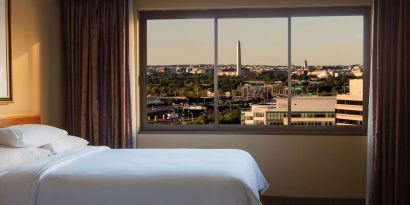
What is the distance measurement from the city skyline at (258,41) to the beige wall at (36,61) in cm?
103

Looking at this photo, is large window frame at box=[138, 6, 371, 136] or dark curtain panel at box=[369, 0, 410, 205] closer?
dark curtain panel at box=[369, 0, 410, 205]

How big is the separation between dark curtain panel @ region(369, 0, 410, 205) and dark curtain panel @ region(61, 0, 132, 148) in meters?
2.50

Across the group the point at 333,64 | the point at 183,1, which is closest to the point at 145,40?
the point at 183,1

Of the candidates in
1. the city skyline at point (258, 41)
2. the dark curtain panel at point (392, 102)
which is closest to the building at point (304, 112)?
the city skyline at point (258, 41)

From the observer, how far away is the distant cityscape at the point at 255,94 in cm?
446

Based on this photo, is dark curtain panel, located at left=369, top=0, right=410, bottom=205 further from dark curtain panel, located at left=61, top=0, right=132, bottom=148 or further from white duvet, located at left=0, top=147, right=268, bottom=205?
dark curtain panel, located at left=61, top=0, right=132, bottom=148

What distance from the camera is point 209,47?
4598 millimetres

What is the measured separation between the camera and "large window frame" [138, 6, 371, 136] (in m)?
4.34

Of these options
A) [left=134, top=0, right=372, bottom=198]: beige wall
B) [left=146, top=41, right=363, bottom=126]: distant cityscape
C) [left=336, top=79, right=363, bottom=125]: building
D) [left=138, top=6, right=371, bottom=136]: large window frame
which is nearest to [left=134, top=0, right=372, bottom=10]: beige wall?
[left=134, top=0, right=372, bottom=198]: beige wall

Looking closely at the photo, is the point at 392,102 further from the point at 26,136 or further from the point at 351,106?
the point at 26,136

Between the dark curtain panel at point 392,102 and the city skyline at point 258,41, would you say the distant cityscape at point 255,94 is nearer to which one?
the city skyline at point 258,41

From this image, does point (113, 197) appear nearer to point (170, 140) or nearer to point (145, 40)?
point (170, 140)

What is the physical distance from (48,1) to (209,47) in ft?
5.75

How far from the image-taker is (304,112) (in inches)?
177
